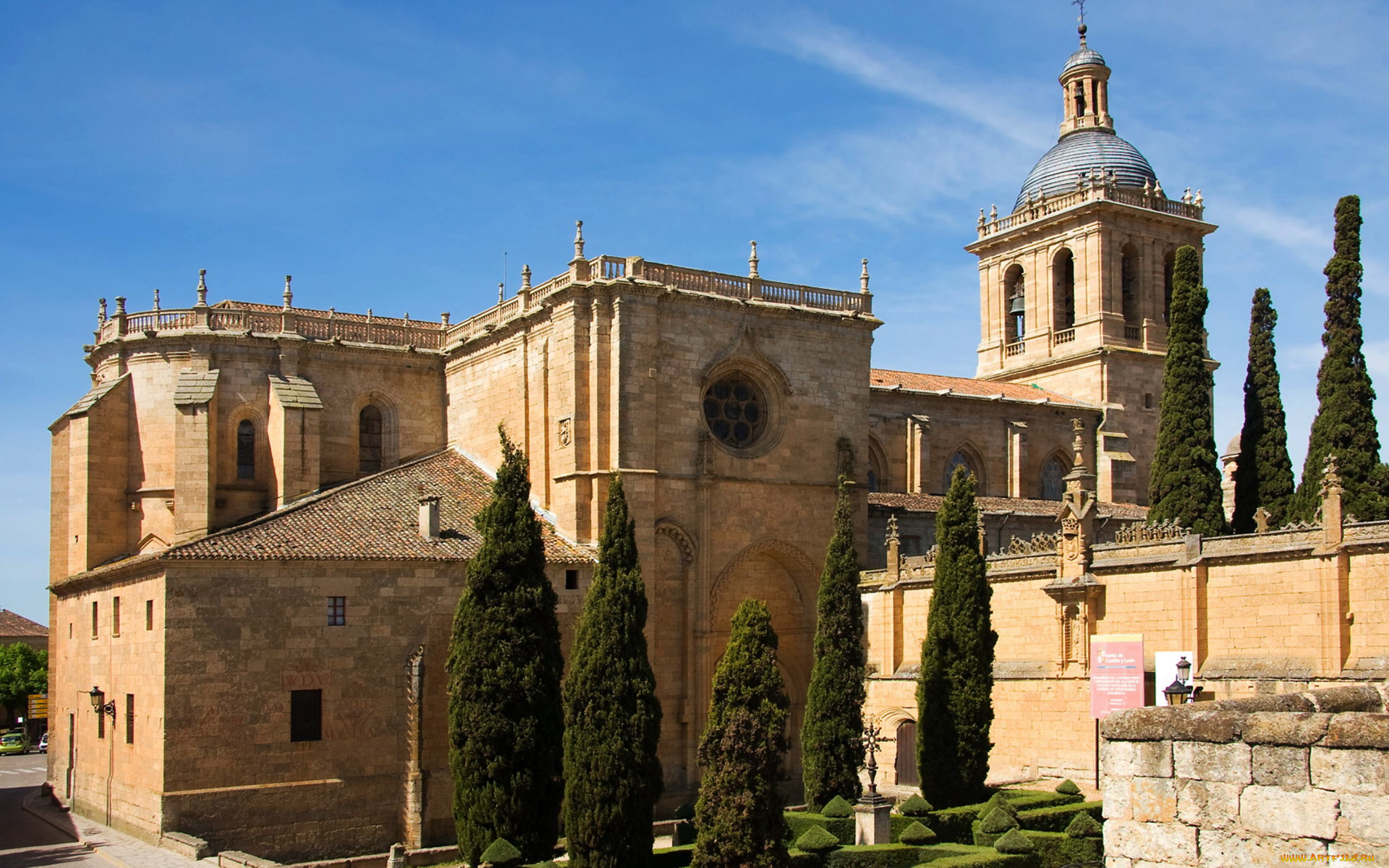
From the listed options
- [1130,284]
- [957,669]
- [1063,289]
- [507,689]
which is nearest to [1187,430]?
[957,669]

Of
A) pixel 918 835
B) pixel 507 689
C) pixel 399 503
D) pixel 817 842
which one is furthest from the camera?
pixel 399 503

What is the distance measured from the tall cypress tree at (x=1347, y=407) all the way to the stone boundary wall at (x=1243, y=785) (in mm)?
25116

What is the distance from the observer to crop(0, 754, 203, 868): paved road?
24562 millimetres

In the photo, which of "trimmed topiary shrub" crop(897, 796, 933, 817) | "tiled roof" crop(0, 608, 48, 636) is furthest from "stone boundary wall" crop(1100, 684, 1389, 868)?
"tiled roof" crop(0, 608, 48, 636)

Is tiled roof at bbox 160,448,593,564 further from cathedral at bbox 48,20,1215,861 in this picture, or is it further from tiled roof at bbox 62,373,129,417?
tiled roof at bbox 62,373,129,417

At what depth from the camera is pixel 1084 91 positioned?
50938 mm

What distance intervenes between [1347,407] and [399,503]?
21.7 metres

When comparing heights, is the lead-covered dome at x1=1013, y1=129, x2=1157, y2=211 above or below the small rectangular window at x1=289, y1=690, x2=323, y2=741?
above

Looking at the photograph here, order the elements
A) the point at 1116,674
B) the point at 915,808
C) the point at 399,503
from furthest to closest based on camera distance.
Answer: the point at 399,503 < the point at 915,808 < the point at 1116,674

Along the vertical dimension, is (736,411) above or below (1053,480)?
above

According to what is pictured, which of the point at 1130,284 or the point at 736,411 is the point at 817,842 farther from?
the point at 1130,284

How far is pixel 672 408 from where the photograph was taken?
3234cm

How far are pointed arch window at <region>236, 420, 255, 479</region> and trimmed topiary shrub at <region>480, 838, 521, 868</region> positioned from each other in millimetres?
15126

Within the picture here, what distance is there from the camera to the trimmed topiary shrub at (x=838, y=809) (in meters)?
25.3
